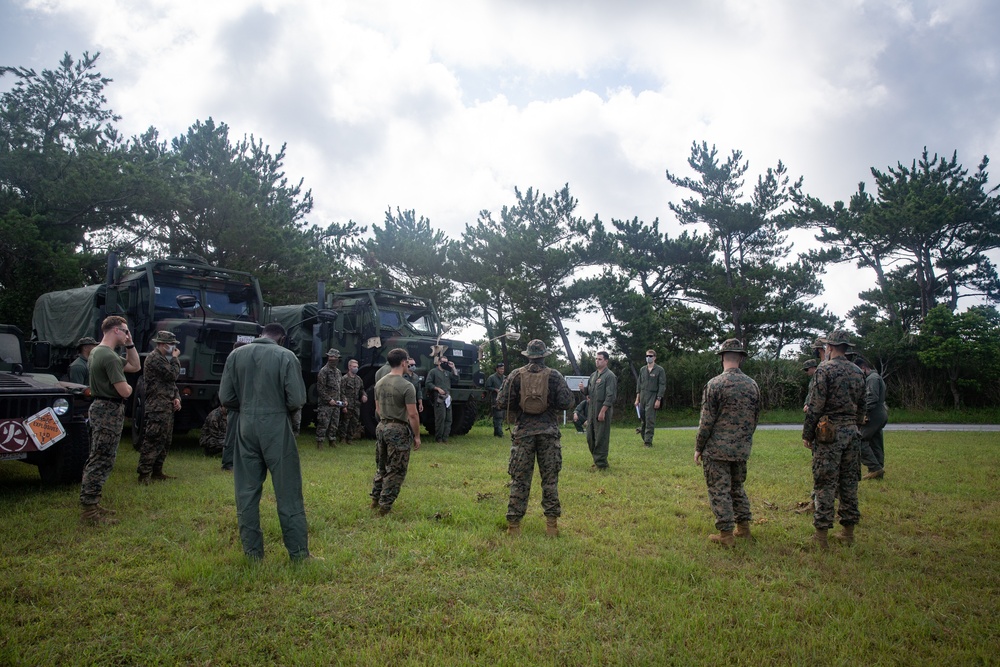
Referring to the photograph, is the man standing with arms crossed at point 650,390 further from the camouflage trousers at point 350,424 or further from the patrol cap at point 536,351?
the patrol cap at point 536,351

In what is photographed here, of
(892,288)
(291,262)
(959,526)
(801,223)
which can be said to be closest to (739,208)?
(801,223)

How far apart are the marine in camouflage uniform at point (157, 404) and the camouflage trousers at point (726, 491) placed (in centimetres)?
569

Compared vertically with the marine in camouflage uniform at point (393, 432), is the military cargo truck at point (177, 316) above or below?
above

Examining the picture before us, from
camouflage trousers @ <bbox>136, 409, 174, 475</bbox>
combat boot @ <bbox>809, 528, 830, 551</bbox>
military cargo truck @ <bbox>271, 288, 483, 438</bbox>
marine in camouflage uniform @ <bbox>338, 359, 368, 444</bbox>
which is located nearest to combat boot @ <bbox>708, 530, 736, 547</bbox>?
combat boot @ <bbox>809, 528, 830, 551</bbox>

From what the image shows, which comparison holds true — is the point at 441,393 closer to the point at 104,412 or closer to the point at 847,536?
the point at 104,412

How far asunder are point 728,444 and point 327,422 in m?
7.45

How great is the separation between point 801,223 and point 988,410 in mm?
10488

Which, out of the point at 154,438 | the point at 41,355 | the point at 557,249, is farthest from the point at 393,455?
the point at 557,249

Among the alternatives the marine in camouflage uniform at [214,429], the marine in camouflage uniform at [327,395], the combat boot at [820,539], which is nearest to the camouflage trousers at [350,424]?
the marine in camouflage uniform at [327,395]

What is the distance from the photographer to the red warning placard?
5684 mm

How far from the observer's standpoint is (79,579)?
12.8 feet

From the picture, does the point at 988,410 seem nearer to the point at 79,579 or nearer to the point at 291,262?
the point at 291,262

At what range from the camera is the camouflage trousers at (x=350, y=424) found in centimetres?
1141

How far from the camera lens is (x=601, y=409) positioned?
8547 mm
